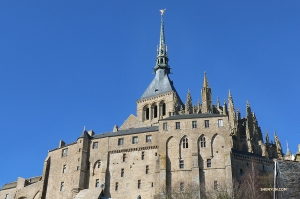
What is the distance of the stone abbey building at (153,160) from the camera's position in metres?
53.2

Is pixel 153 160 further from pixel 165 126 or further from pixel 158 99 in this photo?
pixel 158 99

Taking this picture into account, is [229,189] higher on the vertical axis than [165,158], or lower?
lower

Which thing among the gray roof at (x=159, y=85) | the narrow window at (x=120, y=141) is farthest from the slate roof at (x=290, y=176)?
the gray roof at (x=159, y=85)

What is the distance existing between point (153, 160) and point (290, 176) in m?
39.0

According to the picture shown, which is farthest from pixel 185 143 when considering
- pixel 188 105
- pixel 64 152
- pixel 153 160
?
pixel 64 152

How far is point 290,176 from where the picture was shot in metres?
18.0

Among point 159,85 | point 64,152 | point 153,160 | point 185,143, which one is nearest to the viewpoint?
point 185,143

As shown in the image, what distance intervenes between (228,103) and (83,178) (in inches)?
1082

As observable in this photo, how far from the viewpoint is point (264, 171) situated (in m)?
56.1

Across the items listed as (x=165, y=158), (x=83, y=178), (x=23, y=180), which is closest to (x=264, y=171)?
(x=165, y=158)

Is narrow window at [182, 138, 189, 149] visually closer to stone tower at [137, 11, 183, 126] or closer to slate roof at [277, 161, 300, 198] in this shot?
stone tower at [137, 11, 183, 126]

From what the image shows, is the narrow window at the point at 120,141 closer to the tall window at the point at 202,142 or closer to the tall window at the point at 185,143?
the tall window at the point at 185,143

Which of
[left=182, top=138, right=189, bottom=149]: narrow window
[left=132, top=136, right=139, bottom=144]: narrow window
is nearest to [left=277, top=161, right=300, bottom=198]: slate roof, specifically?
[left=182, top=138, right=189, bottom=149]: narrow window

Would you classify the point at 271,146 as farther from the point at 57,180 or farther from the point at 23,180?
the point at 23,180
